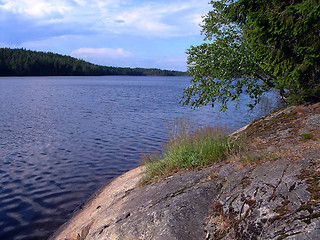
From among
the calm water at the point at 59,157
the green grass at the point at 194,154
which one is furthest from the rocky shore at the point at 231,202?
the calm water at the point at 59,157

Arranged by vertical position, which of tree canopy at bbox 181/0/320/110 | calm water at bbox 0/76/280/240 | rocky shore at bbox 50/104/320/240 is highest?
tree canopy at bbox 181/0/320/110

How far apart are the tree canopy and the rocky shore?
2275 mm

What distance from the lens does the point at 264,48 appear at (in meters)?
9.04

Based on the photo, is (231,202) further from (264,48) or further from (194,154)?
(264,48)

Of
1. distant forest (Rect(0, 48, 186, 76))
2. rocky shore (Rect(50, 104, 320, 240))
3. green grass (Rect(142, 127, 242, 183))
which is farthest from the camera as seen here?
distant forest (Rect(0, 48, 186, 76))

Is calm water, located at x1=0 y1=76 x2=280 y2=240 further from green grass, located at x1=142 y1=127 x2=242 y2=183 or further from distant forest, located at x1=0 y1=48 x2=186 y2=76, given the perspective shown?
distant forest, located at x1=0 y1=48 x2=186 y2=76

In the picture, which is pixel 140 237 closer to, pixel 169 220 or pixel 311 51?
pixel 169 220

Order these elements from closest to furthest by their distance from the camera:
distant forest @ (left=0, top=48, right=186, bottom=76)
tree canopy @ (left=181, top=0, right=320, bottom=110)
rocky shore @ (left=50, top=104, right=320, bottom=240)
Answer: rocky shore @ (left=50, top=104, right=320, bottom=240)
tree canopy @ (left=181, top=0, right=320, bottom=110)
distant forest @ (left=0, top=48, right=186, bottom=76)

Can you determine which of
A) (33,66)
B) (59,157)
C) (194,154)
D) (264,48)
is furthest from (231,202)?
(33,66)

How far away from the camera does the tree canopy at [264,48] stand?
821 centimetres

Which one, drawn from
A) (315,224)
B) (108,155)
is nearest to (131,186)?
(315,224)

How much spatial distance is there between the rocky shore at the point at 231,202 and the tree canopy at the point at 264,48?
227 cm

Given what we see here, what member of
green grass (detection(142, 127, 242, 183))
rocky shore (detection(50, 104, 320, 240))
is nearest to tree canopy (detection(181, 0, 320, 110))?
rocky shore (detection(50, 104, 320, 240))

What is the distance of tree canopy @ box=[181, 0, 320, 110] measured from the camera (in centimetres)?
821
